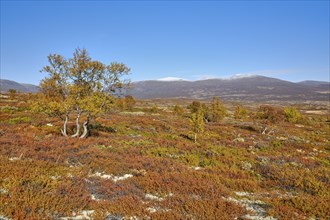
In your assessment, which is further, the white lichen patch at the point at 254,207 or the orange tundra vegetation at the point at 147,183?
the white lichen patch at the point at 254,207

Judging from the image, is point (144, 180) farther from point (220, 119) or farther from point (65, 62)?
point (220, 119)

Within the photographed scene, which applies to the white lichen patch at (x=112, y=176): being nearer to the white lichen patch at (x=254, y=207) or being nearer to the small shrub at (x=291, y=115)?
the white lichen patch at (x=254, y=207)

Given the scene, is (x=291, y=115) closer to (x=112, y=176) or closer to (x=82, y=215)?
(x=112, y=176)

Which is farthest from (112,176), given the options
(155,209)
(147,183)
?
(155,209)

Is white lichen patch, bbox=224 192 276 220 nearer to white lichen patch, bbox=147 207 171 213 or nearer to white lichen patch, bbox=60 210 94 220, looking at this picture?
white lichen patch, bbox=147 207 171 213

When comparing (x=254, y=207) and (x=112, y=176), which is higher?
(x=112, y=176)

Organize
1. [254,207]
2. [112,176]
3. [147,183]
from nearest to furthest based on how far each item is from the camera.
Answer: [254,207], [147,183], [112,176]

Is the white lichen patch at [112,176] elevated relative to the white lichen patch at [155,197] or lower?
elevated

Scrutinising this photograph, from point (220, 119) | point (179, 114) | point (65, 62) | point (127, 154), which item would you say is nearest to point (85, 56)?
point (65, 62)

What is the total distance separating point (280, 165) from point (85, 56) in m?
15.6

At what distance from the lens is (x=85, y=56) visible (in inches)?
699

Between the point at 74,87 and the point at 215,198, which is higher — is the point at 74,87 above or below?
above

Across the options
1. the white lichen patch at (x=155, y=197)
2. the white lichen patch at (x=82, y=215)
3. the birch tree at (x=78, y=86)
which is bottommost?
the white lichen patch at (x=155, y=197)

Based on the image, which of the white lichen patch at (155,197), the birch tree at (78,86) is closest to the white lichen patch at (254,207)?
the white lichen patch at (155,197)
